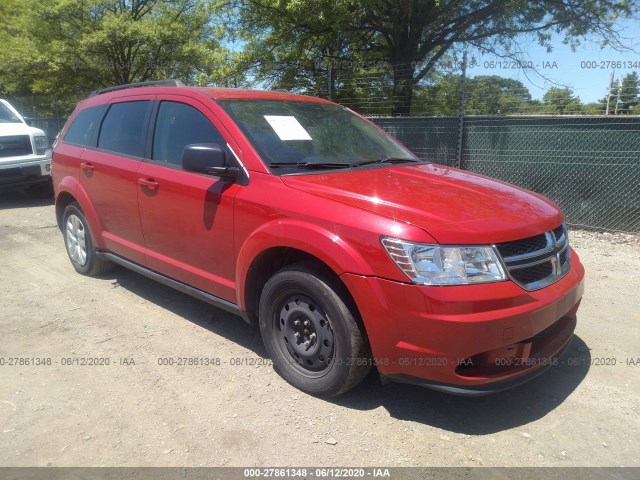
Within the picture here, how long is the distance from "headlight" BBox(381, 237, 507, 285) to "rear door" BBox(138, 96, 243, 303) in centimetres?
131

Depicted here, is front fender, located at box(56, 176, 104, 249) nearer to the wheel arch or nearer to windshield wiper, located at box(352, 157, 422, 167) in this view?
the wheel arch

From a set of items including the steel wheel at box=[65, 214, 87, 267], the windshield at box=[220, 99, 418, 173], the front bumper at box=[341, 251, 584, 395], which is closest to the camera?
the front bumper at box=[341, 251, 584, 395]

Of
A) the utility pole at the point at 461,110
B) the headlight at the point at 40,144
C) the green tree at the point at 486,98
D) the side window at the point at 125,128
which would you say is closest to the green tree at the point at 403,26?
the green tree at the point at 486,98

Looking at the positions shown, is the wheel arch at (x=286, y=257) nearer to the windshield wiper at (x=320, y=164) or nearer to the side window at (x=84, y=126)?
the windshield wiper at (x=320, y=164)

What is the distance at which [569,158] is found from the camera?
7.17 metres

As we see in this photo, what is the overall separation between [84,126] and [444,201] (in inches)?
157

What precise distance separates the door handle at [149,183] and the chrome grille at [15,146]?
6.74 m

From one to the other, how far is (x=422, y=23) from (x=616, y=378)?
426 inches

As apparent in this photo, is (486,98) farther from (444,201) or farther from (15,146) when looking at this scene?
(15,146)

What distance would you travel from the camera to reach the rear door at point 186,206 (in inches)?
138

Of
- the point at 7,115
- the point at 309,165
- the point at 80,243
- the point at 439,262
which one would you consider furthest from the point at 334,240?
the point at 7,115

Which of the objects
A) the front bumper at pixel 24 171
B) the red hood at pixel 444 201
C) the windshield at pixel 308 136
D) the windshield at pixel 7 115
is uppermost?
the windshield at pixel 7 115

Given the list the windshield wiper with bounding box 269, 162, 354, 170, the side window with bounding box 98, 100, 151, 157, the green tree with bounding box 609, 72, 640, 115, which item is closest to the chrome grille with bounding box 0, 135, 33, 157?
the side window with bounding box 98, 100, 151, 157

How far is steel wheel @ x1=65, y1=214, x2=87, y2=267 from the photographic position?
5276mm
